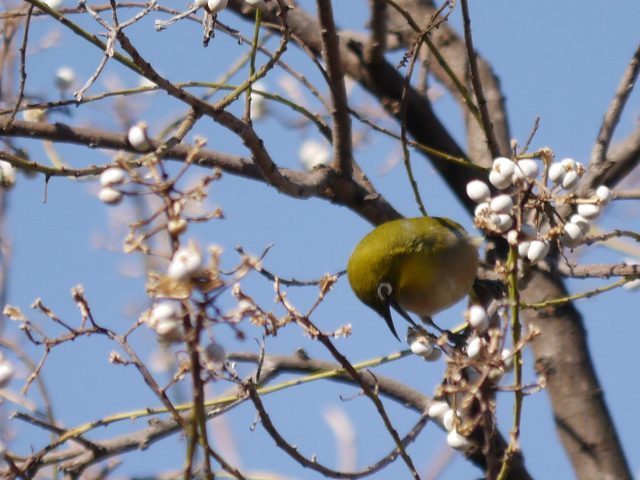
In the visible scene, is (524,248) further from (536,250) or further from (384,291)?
(384,291)

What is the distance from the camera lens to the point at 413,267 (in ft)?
13.5

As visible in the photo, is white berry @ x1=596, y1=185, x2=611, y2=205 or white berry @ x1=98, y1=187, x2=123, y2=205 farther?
white berry @ x1=596, y1=185, x2=611, y2=205

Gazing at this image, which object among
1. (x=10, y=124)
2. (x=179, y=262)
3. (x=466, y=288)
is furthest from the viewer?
(x=466, y=288)

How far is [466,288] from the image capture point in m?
3.88

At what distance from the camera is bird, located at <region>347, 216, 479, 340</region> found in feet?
12.7

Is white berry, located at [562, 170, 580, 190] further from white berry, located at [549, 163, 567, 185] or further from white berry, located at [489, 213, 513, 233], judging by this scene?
white berry, located at [489, 213, 513, 233]

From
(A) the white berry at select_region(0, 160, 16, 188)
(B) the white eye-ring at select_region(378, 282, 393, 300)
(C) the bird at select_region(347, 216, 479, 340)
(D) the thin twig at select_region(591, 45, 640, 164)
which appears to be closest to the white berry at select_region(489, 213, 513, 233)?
(D) the thin twig at select_region(591, 45, 640, 164)

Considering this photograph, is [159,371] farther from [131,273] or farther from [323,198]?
[323,198]

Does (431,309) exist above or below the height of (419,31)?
above

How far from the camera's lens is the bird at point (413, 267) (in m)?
3.87

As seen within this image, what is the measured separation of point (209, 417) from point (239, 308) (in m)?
0.98

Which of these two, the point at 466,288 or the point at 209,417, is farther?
the point at 466,288

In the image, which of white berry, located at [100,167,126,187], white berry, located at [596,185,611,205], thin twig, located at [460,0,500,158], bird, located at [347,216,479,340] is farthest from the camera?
bird, located at [347,216,479,340]

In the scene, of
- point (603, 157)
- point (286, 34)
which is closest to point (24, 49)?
point (286, 34)
